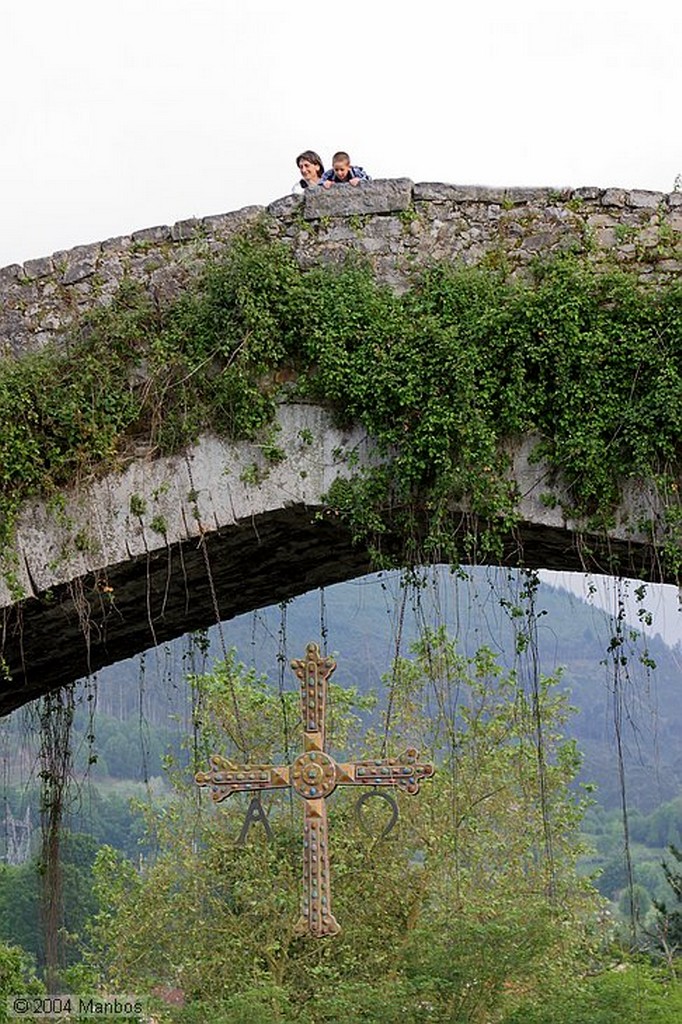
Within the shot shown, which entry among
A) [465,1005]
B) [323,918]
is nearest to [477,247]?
[323,918]

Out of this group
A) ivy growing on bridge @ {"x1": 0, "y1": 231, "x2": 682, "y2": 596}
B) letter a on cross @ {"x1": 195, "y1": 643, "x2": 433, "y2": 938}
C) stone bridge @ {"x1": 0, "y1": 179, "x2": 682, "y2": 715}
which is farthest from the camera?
letter a on cross @ {"x1": 195, "y1": 643, "x2": 433, "y2": 938}

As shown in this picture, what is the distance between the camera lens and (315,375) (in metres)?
5.46

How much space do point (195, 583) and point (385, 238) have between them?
1.55 meters

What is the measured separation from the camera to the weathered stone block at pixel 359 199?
18.1ft

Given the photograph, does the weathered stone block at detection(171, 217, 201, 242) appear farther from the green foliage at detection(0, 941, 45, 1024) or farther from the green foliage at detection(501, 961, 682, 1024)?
the green foliage at detection(501, 961, 682, 1024)

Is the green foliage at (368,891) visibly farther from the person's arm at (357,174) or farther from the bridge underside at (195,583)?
the person's arm at (357,174)

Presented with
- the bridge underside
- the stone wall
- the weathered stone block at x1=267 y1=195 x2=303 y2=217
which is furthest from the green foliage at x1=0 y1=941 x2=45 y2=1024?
the weathered stone block at x1=267 y1=195 x2=303 y2=217

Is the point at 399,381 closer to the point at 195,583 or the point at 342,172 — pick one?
the point at 342,172

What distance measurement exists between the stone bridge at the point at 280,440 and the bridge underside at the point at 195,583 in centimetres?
1

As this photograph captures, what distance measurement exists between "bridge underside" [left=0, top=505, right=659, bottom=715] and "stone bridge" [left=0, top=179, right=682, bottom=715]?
13 mm

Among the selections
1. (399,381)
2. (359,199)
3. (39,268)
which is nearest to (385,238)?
(359,199)

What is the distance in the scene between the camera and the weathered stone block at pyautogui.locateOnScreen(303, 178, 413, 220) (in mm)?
5512

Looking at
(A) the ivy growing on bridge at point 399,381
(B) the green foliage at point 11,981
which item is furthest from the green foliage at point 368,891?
(A) the ivy growing on bridge at point 399,381

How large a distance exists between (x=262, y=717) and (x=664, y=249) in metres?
11.4
